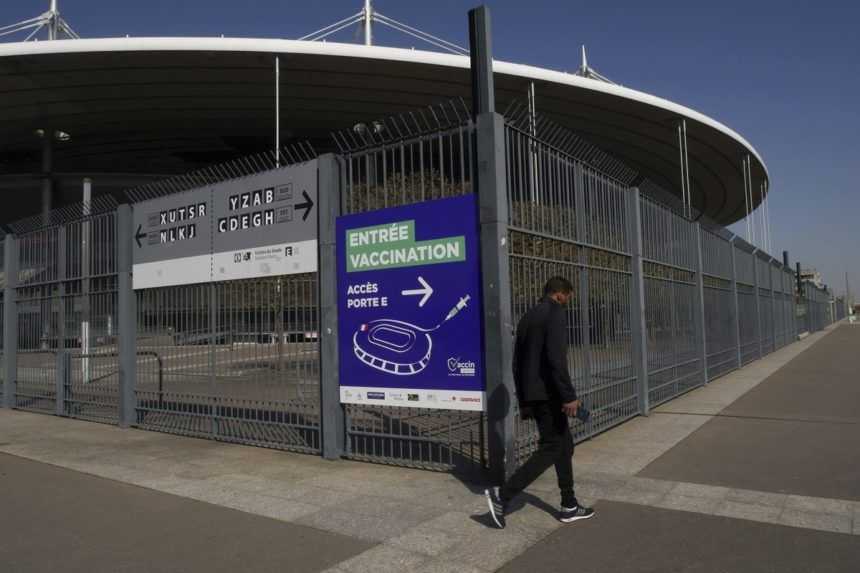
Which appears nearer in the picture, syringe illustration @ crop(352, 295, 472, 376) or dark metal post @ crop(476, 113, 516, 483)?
dark metal post @ crop(476, 113, 516, 483)

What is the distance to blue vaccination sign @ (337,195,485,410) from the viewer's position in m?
6.19

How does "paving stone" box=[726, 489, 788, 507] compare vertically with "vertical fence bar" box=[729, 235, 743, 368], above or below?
below

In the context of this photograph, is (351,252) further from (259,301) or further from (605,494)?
(605,494)

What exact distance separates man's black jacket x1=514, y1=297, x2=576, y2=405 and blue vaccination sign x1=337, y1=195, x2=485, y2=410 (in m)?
1.21

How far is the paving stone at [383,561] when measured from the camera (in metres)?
4.09

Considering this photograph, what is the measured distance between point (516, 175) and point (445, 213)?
88cm

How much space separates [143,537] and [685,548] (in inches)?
145

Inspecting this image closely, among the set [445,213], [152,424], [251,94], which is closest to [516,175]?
[445,213]

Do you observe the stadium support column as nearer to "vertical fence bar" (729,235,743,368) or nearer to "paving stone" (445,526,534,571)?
"paving stone" (445,526,534,571)

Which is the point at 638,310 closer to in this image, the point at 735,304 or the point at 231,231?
the point at 231,231

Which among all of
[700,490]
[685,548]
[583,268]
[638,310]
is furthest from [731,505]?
[638,310]

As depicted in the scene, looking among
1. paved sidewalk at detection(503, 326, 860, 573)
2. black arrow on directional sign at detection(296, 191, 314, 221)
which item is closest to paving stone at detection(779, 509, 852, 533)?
paved sidewalk at detection(503, 326, 860, 573)

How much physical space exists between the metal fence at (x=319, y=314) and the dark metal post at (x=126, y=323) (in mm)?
55

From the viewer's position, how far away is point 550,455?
4781 millimetres
